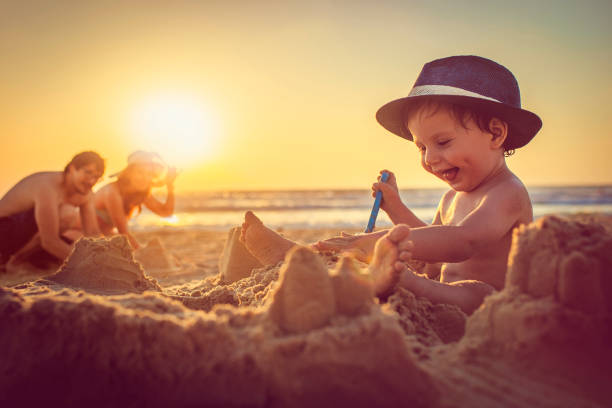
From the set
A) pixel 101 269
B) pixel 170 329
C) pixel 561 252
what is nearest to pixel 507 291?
pixel 561 252

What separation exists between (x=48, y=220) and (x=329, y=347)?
14.3 feet

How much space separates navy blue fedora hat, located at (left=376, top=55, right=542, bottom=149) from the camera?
2.27 meters

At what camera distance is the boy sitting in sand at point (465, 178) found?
205 cm

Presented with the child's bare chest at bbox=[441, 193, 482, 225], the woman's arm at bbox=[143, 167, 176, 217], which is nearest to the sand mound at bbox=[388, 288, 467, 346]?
the child's bare chest at bbox=[441, 193, 482, 225]

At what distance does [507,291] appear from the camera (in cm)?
126

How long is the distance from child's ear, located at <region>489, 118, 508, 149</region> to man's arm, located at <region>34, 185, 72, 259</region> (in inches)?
164

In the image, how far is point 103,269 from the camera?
227 cm

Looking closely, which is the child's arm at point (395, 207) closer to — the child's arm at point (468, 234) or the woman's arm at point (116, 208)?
the child's arm at point (468, 234)

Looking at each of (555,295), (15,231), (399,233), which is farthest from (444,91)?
(15,231)

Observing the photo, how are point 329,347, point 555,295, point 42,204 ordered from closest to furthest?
point 329,347
point 555,295
point 42,204

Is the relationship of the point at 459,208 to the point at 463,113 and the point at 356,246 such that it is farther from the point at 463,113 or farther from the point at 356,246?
the point at 356,246

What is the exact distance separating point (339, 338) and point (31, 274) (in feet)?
14.0

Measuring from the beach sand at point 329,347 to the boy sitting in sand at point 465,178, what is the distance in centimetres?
73

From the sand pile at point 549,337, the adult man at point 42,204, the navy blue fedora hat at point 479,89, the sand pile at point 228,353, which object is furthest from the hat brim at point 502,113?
the adult man at point 42,204
